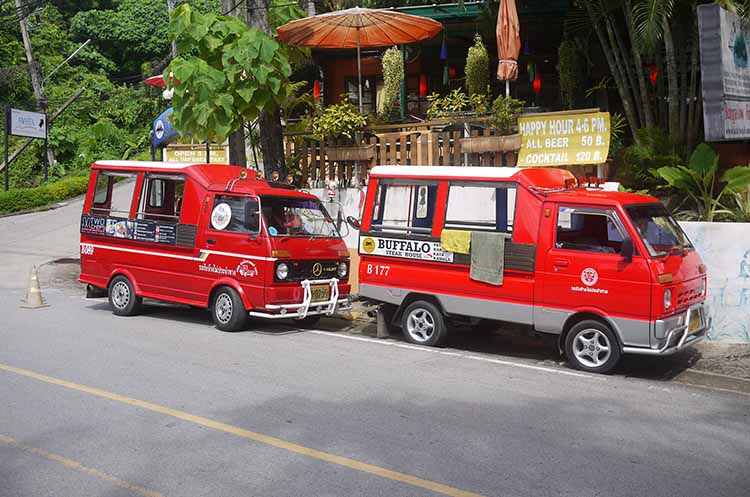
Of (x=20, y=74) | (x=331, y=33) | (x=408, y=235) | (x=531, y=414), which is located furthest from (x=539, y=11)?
(x=20, y=74)

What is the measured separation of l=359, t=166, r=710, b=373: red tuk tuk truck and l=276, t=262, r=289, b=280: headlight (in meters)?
1.09

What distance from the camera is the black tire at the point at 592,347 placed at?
9.01m

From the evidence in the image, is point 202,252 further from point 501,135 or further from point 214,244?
point 501,135

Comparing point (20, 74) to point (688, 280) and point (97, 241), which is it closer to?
point (97, 241)

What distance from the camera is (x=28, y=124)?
28266 millimetres

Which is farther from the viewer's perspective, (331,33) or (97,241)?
(331,33)

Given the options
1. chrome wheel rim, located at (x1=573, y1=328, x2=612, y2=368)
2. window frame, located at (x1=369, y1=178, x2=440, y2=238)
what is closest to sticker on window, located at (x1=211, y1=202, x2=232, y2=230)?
window frame, located at (x1=369, y1=178, x2=440, y2=238)

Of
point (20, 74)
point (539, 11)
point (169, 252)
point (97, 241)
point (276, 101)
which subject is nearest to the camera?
point (169, 252)

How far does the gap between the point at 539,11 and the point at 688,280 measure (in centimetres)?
1152

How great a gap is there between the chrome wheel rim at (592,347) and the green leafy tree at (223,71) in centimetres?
760

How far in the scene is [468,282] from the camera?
10156mm

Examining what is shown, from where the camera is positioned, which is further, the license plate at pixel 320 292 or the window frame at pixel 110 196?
the window frame at pixel 110 196

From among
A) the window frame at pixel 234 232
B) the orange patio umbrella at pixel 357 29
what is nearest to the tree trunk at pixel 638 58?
the orange patio umbrella at pixel 357 29

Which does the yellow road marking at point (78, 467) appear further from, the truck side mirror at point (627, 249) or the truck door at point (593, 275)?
the truck side mirror at point (627, 249)
